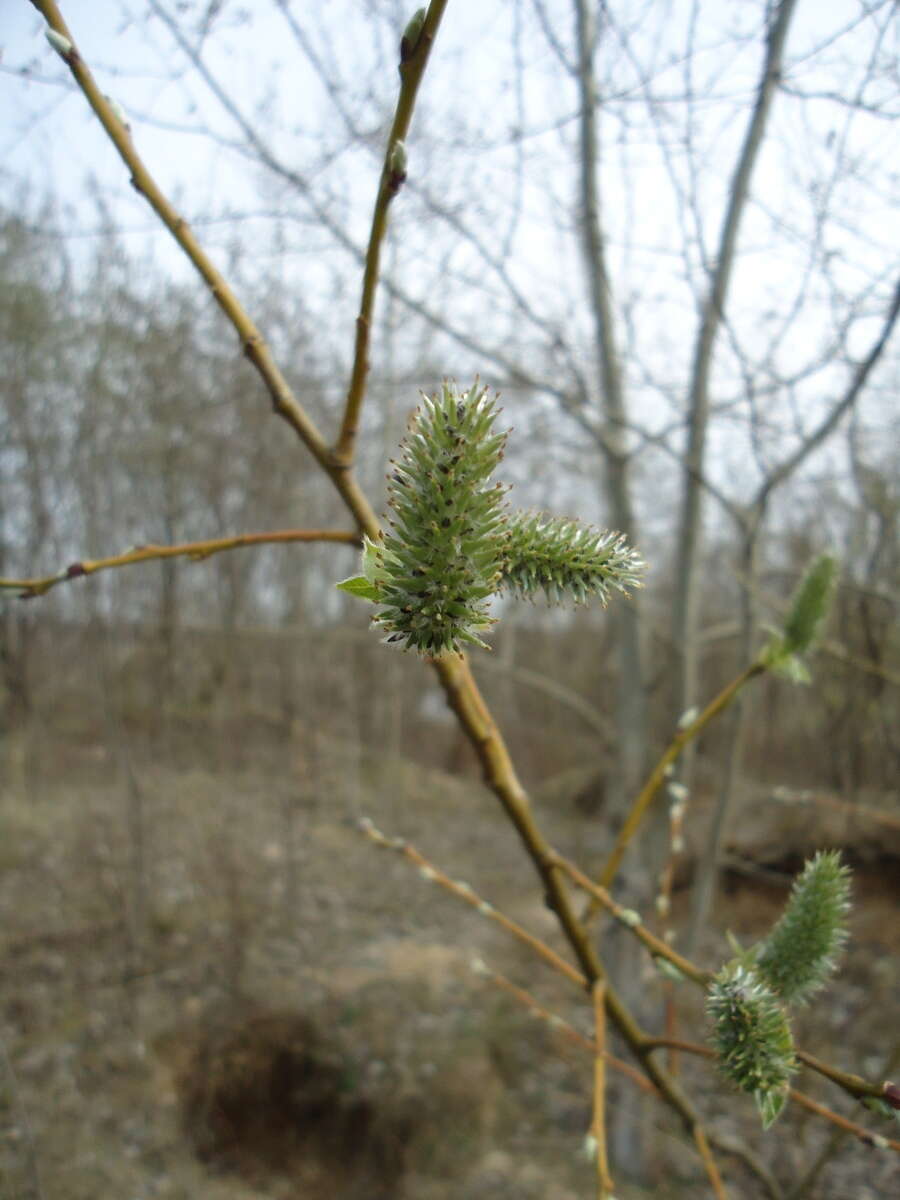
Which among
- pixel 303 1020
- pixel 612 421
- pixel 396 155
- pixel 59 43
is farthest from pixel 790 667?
pixel 303 1020

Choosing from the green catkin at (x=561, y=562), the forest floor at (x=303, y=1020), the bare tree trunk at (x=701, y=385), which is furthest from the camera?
the forest floor at (x=303, y=1020)

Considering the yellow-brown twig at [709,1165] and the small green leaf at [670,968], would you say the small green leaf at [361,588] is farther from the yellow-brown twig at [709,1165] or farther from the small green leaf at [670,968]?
the yellow-brown twig at [709,1165]

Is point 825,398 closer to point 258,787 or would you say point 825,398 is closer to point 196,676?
point 258,787

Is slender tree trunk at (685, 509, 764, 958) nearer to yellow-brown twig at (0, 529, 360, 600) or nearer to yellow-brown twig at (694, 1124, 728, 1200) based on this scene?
yellow-brown twig at (694, 1124, 728, 1200)

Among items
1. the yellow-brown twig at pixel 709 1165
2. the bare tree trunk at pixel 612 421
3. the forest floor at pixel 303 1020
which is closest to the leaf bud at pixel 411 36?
the yellow-brown twig at pixel 709 1165

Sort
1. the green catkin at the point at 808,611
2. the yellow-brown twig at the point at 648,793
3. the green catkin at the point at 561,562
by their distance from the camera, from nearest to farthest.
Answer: the green catkin at the point at 561,562 < the yellow-brown twig at the point at 648,793 < the green catkin at the point at 808,611

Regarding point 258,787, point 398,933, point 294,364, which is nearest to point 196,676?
point 258,787
